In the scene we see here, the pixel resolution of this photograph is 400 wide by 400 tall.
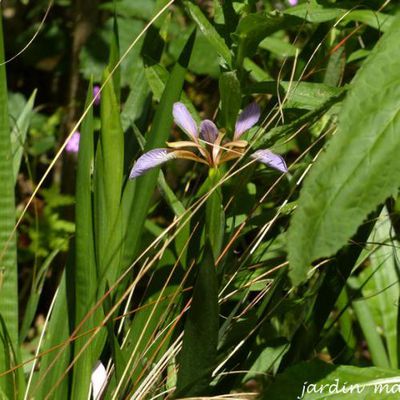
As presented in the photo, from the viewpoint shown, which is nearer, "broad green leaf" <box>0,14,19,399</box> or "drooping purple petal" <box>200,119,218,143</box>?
"drooping purple petal" <box>200,119,218,143</box>

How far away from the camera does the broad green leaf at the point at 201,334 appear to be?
1.05 m

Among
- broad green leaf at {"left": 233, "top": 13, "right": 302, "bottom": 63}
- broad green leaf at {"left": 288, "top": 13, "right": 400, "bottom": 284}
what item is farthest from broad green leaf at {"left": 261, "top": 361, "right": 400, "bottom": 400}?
broad green leaf at {"left": 233, "top": 13, "right": 302, "bottom": 63}

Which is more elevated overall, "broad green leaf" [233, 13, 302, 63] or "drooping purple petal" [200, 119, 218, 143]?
"broad green leaf" [233, 13, 302, 63]

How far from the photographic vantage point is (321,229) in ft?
2.71

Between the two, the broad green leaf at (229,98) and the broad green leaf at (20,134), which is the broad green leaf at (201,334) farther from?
the broad green leaf at (20,134)

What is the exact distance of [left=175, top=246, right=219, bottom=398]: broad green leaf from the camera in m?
1.05

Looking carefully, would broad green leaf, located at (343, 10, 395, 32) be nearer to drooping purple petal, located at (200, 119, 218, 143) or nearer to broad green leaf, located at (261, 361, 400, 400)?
drooping purple petal, located at (200, 119, 218, 143)

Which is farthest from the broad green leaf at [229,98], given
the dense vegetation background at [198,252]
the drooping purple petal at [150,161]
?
the drooping purple petal at [150,161]

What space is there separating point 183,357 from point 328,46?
0.71 meters

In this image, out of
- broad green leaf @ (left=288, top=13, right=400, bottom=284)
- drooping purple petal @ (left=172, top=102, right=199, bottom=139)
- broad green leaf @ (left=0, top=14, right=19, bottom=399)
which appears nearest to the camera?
broad green leaf @ (left=288, top=13, right=400, bottom=284)

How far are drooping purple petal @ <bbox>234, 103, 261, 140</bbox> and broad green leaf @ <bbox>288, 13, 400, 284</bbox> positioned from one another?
0.30 m

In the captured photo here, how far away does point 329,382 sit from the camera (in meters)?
1.16

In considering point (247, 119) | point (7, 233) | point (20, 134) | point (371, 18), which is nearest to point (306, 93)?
point (247, 119)

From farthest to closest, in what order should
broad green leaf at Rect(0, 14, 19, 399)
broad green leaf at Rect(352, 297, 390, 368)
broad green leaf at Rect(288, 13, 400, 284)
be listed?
broad green leaf at Rect(352, 297, 390, 368) < broad green leaf at Rect(0, 14, 19, 399) < broad green leaf at Rect(288, 13, 400, 284)
